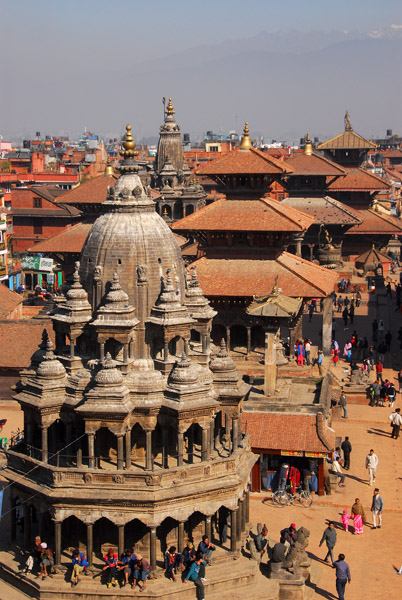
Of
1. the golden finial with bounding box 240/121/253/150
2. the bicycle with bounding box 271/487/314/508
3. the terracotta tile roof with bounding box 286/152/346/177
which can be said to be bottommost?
the bicycle with bounding box 271/487/314/508

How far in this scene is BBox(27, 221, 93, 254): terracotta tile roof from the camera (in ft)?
178

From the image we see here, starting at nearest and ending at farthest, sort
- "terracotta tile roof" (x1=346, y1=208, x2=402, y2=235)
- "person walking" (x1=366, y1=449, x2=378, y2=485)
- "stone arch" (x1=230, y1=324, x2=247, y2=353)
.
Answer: "person walking" (x1=366, y1=449, x2=378, y2=485) < "stone arch" (x1=230, y1=324, x2=247, y2=353) < "terracotta tile roof" (x1=346, y1=208, x2=402, y2=235)

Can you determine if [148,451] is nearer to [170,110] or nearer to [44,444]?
[44,444]

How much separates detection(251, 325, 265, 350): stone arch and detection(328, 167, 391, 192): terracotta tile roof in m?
37.6

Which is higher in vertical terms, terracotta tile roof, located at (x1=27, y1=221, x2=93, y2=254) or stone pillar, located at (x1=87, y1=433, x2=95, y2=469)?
terracotta tile roof, located at (x1=27, y1=221, x2=93, y2=254)

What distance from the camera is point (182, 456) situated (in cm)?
2202

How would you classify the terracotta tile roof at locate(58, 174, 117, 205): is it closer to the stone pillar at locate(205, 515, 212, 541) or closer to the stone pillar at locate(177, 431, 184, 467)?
the stone pillar at locate(177, 431, 184, 467)

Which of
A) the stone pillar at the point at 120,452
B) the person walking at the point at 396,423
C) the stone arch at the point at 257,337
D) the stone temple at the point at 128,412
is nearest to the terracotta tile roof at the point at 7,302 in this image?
the stone arch at the point at 257,337

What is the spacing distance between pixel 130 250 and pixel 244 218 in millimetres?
18516

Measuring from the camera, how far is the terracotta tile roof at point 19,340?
37812mm

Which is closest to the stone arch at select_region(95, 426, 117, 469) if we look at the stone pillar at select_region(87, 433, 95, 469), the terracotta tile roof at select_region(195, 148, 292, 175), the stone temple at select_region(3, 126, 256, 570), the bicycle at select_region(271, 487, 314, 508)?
the stone temple at select_region(3, 126, 256, 570)

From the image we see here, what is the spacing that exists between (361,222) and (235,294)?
29.9 meters

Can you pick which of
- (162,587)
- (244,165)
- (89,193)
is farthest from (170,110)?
(162,587)

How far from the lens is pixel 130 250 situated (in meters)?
23.0
